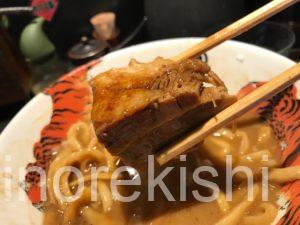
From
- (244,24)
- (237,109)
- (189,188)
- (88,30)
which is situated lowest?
(189,188)

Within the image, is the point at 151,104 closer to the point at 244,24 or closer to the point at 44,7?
the point at 244,24

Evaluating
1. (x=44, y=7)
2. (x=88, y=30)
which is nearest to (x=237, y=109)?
A: (x=44, y=7)

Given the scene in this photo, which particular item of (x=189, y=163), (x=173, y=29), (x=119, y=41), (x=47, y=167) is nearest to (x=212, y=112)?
(x=189, y=163)

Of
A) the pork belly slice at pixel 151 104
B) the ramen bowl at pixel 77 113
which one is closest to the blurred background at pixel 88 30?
the ramen bowl at pixel 77 113

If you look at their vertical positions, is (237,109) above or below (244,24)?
below

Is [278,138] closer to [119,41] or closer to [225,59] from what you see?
[225,59]

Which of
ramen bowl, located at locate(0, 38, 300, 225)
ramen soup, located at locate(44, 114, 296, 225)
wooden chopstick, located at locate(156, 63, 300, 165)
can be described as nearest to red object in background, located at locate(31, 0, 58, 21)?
ramen bowl, located at locate(0, 38, 300, 225)

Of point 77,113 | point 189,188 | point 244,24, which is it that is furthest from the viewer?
point 77,113
